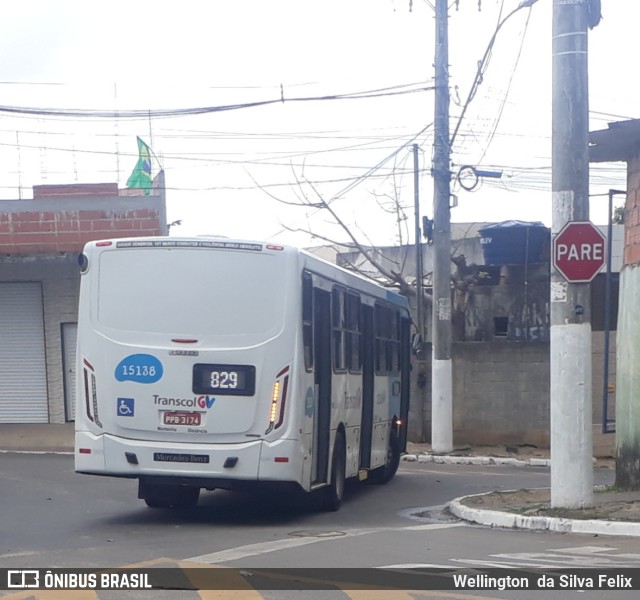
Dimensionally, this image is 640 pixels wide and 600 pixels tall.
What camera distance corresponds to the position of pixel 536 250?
2562cm

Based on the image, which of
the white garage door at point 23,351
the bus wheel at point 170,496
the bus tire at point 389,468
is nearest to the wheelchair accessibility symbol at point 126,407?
the bus wheel at point 170,496

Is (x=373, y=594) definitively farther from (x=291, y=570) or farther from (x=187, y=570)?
(x=187, y=570)

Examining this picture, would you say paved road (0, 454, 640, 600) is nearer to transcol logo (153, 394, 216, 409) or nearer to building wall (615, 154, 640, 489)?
transcol logo (153, 394, 216, 409)

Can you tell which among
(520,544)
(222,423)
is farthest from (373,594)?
(222,423)

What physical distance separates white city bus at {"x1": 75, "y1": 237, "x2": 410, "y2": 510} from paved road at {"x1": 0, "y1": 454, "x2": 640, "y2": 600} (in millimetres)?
710

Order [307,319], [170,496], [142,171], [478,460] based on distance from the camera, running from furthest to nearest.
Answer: [142,171] < [478,460] < [170,496] < [307,319]

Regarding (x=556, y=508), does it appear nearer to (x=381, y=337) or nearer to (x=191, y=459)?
(x=191, y=459)

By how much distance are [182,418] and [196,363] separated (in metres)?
0.59

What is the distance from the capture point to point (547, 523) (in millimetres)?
11250

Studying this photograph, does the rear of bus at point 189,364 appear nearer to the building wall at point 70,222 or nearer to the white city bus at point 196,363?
the white city bus at point 196,363

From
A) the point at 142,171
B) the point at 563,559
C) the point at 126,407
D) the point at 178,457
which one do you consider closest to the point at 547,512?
the point at 563,559

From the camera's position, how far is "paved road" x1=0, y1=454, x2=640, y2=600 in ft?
28.8

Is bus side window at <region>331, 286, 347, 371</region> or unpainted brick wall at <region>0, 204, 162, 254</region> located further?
unpainted brick wall at <region>0, 204, 162, 254</region>

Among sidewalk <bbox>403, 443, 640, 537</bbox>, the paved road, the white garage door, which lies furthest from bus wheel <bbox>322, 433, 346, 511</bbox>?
the white garage door
